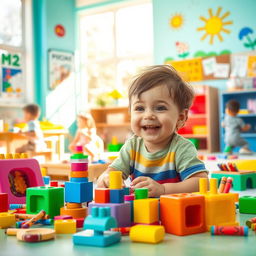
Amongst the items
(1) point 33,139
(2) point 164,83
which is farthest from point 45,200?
(1) point 33,139

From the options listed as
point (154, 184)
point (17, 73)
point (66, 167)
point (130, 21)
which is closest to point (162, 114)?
point (154, 184)

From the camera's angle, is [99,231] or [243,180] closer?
[99,231]

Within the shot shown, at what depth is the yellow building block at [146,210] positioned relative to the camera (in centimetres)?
95

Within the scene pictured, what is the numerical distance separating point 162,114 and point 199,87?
180 inches

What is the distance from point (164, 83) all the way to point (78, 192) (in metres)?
0.42

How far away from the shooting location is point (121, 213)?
0.95m

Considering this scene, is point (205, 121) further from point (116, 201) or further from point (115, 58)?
point (116, 201)

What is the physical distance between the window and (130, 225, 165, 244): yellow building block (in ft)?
18.2

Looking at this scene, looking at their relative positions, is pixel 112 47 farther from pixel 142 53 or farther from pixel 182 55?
pixel 182 55

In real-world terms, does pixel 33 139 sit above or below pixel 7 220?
above

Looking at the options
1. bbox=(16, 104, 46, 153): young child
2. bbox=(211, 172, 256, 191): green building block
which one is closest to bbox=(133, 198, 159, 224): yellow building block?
bbox=(211, 172, 256, 191): green building block

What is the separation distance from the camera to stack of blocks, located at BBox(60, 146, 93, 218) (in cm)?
110

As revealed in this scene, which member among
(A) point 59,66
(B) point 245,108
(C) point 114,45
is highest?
(C) point 114,45

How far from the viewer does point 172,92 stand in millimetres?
1290
